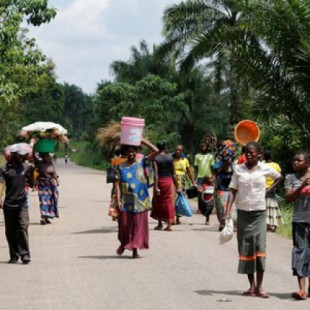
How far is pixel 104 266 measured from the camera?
1135 centimetres

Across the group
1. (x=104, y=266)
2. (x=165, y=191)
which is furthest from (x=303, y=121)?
(x=104, y=266)

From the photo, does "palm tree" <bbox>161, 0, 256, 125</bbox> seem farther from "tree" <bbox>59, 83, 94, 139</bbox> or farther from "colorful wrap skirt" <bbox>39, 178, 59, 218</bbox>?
"tree" <bbox>59, 83, 94, 139</bbox>

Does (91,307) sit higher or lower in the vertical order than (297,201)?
lower

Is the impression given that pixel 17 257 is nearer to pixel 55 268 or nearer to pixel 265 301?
pixel 55 268

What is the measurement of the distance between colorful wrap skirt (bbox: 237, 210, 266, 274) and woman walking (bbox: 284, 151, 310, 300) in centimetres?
35

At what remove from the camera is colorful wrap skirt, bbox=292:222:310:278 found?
9.03m

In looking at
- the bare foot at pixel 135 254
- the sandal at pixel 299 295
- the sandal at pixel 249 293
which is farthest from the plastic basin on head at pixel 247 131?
the sandal at pixel 299 295

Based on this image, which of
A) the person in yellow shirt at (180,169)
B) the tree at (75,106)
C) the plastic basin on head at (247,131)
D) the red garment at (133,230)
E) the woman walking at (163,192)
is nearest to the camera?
the red garment at (133,230)

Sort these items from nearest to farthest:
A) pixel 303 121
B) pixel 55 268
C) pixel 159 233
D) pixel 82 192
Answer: pixel 55 268
pixel 159 233
pixel 303 121
pixel 82 192

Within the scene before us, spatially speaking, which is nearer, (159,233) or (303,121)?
(159,233)

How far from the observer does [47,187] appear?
695 inches

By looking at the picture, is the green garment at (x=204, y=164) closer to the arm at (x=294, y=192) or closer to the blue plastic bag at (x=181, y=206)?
the blue plastic bag at (x=181, y=206)

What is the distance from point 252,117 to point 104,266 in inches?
374

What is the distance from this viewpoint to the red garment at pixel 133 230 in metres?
12.2
